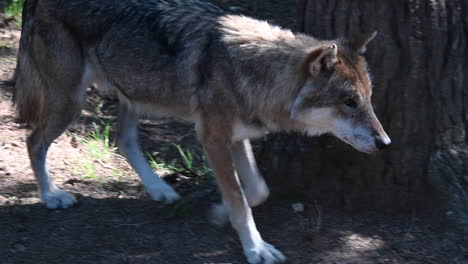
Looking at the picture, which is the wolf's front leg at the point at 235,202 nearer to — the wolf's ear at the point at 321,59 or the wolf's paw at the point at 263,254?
the wolf's paw at the point at 263,254

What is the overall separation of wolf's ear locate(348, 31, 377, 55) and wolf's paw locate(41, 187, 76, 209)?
89.1 inches

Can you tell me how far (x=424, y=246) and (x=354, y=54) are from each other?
1247mm

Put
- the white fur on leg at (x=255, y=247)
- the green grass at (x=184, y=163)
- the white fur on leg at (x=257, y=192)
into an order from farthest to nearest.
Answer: the green grass at (x=184, y=163) → the white fur on leg at (x=257, y=192) → the white fur on leg at (x=255, y=247)

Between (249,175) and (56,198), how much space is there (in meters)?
1.43

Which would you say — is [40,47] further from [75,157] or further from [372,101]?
[372,101]

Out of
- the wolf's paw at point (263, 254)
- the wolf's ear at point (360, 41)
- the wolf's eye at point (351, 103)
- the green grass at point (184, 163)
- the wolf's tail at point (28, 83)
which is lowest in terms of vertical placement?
the green grass at point (184, 163)

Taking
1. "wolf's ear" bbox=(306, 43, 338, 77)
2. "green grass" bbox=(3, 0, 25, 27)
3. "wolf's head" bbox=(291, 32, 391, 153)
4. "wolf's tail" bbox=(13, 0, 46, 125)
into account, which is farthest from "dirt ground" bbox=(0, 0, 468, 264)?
"green grass" bbox=(3, 0, 25, 27)

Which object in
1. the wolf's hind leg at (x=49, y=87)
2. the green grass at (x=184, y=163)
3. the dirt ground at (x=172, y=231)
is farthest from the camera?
the green grass at (x=184, y=163)

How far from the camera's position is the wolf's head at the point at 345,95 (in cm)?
373

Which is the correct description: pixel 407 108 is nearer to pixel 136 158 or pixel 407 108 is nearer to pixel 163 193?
pixel 163 193

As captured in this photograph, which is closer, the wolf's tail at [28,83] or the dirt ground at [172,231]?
the dirt ground at [172,231]

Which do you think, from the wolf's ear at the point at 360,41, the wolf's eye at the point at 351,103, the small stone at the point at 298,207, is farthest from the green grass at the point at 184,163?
the wolf's ear at the point at 360,41

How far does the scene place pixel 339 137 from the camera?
3.88 meters

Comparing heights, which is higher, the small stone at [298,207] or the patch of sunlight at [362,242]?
the small stone at [298,207]
